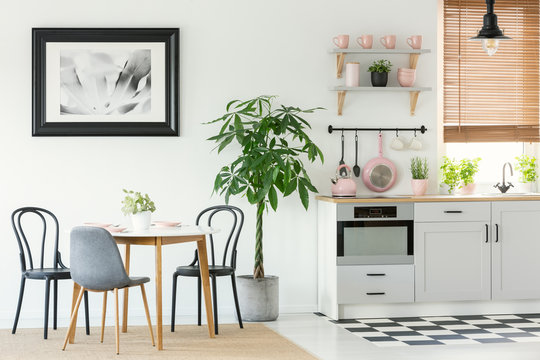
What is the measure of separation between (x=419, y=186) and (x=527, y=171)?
3.20 feet

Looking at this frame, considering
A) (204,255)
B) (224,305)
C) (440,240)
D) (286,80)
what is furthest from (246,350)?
(286,80)

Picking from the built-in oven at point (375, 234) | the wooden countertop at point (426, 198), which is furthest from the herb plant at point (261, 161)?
the built-in oven at point (375, 234)

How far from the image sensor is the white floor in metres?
4.69

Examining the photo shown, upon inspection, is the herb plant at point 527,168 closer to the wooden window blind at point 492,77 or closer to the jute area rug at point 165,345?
the wooden window blind at point 492,77

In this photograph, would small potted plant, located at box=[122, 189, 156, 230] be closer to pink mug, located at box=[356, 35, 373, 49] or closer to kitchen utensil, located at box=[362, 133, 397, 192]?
kitchen utensil, located at box=[362, 133, 397, 192]

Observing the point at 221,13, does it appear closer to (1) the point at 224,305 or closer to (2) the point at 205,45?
(2) the point at 205,45

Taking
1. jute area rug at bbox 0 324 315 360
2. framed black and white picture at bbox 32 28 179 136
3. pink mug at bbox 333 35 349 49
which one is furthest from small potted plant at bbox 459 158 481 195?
framed black and white picture at bbox 32 28 179 136

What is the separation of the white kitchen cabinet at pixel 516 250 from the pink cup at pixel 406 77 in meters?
1.07

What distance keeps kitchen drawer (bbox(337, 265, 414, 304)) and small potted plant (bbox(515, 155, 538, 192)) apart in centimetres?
140

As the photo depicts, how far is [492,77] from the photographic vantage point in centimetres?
664

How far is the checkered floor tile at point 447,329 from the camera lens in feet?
17.0

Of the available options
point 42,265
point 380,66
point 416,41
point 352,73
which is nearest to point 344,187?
point 352,73

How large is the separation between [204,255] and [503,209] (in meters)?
2.24

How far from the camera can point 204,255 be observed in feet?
17.2
